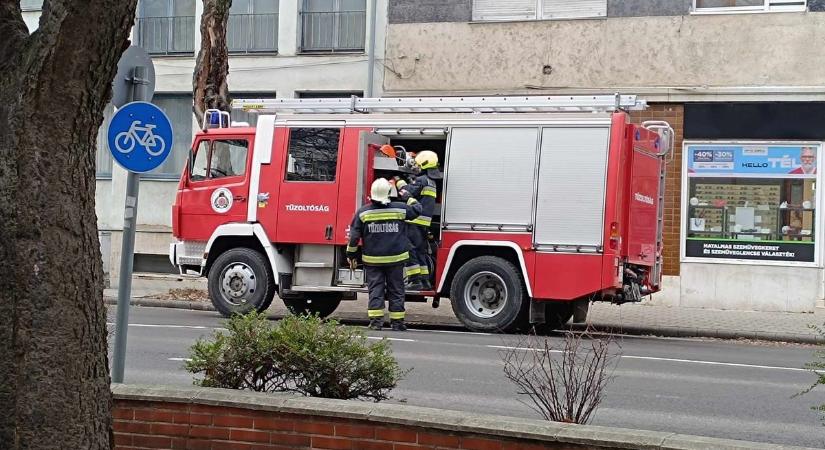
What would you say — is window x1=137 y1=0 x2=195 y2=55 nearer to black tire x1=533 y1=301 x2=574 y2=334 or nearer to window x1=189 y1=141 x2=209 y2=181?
window x1=189 y1=141 x2=209 y2=181

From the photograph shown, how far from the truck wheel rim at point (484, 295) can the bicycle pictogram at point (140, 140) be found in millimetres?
7207

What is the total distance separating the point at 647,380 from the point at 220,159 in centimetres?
786

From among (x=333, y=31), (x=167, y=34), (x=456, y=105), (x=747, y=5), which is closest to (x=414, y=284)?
(x=456, y=105)

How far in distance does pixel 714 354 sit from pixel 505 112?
406 centimetres

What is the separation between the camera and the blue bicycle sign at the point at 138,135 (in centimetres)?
773

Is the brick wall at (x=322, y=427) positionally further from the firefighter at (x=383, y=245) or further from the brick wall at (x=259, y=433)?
the firefighter at (x=383, y=245)

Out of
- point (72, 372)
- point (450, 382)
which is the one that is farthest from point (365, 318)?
point (72, 372)

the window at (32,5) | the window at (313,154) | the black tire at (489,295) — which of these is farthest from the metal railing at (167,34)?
the black tire at (489,295)

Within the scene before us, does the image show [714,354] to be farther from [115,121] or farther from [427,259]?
[115,121]

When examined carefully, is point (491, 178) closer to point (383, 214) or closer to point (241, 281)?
point (383, 214)

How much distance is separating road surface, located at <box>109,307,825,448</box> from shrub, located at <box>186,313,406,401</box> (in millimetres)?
938

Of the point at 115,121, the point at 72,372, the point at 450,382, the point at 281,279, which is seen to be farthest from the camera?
the point at 281,279

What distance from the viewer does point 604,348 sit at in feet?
19.7

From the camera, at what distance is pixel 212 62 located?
18781 mm
